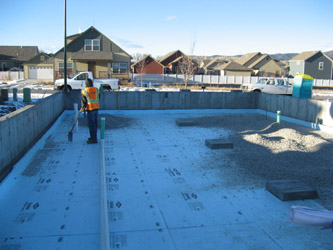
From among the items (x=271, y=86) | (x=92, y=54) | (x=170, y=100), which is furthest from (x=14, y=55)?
(x=170, y=100)

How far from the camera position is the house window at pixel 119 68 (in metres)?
42.5

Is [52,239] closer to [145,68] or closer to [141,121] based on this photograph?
[141,121]

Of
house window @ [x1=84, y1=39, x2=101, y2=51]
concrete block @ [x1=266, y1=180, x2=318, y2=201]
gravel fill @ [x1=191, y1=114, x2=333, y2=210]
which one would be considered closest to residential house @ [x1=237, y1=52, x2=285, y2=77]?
house window @ [x1=84, y1=39, x2=101, y2=51]

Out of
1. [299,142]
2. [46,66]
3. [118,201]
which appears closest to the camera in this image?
[118,201]

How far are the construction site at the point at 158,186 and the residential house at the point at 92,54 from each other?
29.4 m

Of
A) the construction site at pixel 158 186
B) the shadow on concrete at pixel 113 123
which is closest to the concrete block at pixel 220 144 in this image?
the construction site at pixel 158 186

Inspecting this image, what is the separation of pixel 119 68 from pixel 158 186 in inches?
1486

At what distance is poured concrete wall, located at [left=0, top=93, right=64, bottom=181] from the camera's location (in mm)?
6414

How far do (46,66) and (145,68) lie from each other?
54.9ft

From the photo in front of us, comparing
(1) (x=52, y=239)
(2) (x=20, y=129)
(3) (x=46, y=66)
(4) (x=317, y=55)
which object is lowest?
(1) (x=52, y=239)

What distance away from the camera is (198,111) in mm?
18125

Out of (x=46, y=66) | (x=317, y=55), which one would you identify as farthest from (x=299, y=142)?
(x=317, y=55)

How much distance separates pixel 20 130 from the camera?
7668mm

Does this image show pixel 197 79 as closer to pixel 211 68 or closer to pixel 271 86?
pixel 211 68
